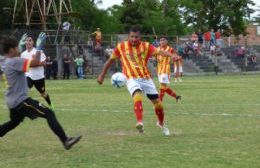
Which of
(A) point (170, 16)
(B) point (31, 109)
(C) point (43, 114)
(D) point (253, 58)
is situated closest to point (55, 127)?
(C) point (43, 114)

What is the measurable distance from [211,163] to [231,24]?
81.9 metres

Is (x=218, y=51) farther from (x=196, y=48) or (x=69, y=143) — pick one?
(x=69, y=143)

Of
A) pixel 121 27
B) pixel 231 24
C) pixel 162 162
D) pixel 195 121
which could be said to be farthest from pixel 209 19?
pixel 162 162

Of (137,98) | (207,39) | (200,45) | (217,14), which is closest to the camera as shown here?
(137,98)

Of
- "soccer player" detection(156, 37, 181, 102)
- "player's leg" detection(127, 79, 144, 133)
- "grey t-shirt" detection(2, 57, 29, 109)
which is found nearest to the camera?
"grey t-shirt" detection(2, 57, 29, 109)

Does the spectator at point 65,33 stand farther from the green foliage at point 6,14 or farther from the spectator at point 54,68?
the green foliage at point 6,14

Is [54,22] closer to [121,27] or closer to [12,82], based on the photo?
[121,27]

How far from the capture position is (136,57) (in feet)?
42.1

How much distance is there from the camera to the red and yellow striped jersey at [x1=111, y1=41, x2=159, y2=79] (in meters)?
12.8

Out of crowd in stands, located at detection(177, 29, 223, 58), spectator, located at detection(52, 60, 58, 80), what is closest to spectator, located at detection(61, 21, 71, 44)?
spectator, located at detection(52, 60, 58, 80)

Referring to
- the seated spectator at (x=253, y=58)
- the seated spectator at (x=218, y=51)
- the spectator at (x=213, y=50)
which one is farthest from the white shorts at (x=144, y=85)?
the seated spectator at (x=253, y=58)

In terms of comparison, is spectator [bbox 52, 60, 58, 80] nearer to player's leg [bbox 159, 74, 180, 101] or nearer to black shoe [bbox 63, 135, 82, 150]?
player's leg [bbox 159, 74, 180, 101]

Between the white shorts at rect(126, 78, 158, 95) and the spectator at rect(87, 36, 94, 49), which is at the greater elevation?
the spectator at rect(87, 36, 94, 49)

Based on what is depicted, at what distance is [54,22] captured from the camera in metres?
55.0
